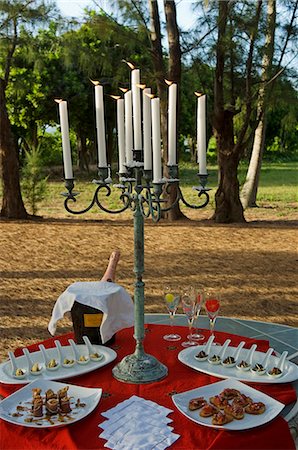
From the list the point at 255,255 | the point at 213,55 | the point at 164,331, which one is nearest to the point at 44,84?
the point at 213,55

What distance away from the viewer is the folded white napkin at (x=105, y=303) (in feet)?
6.44

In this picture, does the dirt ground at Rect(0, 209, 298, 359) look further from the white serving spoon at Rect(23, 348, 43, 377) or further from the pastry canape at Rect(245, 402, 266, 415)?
the pastry canape at Rect(245, 402, 266, 415)

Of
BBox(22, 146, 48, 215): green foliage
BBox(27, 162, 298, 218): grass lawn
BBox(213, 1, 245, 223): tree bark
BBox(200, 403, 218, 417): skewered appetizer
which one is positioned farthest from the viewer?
BBox(27, 162, 298, 218): grass lawn

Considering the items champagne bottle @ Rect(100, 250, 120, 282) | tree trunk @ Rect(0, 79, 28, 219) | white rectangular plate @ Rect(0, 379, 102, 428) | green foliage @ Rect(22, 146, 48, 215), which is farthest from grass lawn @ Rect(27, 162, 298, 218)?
white rectangular plate @ Rect(0, 379, 102, 428)

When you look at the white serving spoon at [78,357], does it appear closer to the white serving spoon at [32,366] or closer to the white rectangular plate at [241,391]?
the white serving spoon at [32,366]

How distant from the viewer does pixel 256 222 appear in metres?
8.92

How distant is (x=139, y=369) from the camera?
180cm

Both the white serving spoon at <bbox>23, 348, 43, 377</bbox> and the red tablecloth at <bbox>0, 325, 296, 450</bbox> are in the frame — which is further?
the white serving spoon at <bbox>23, 348, 43, 377</bbox>

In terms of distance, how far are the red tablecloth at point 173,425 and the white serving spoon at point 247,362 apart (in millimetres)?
71

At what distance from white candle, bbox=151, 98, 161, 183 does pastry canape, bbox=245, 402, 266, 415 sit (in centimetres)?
67

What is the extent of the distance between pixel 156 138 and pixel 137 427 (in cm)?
75

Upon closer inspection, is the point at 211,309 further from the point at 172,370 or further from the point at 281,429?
the point at 281,429

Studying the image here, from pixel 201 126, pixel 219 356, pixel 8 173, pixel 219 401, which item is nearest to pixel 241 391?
pixel 219 401

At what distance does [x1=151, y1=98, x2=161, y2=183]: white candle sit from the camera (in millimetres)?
1450
